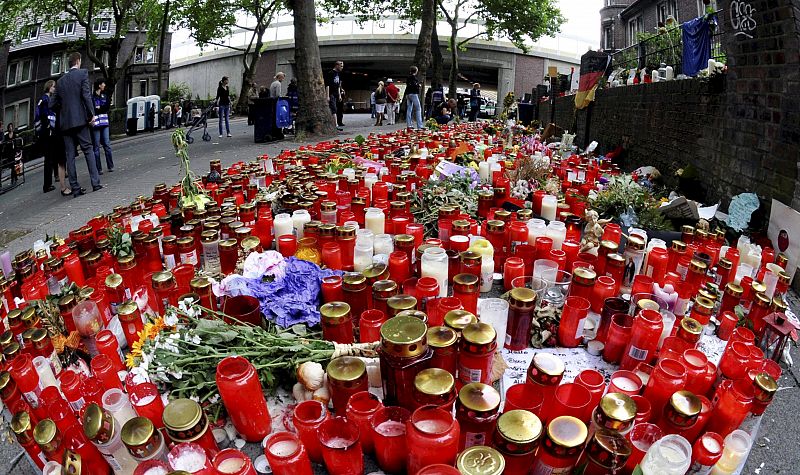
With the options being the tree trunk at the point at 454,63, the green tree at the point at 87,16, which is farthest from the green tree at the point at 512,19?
the green tree at the point at 87,16

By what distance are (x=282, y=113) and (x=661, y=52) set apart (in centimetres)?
828

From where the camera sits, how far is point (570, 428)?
1506 millimetres

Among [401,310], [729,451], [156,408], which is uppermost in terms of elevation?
[401,310]

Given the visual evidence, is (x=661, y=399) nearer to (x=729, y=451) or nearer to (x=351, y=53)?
(x=729, y=451)

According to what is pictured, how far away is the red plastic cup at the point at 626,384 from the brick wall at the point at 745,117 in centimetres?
292

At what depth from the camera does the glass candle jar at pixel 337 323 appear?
2100 mm

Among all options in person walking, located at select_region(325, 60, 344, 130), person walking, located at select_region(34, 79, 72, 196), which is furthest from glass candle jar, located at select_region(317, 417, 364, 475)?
person walking, located at select_region(325, 60, 344, 130)

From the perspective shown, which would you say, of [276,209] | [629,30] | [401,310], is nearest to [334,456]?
[401,310]

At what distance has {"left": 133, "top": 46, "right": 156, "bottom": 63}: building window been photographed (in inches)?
1257

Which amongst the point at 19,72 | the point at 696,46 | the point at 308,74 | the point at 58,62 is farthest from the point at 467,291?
the point at 58,62

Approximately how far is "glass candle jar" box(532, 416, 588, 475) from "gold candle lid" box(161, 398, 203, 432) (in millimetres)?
1141

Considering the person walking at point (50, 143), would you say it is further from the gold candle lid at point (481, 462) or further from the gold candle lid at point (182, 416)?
the gold candle lid at point (481, 462)

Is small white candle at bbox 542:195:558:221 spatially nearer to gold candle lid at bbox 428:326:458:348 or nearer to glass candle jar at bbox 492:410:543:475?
gold candle lid at bbox 428:326:458:348

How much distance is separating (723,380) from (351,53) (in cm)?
3568
